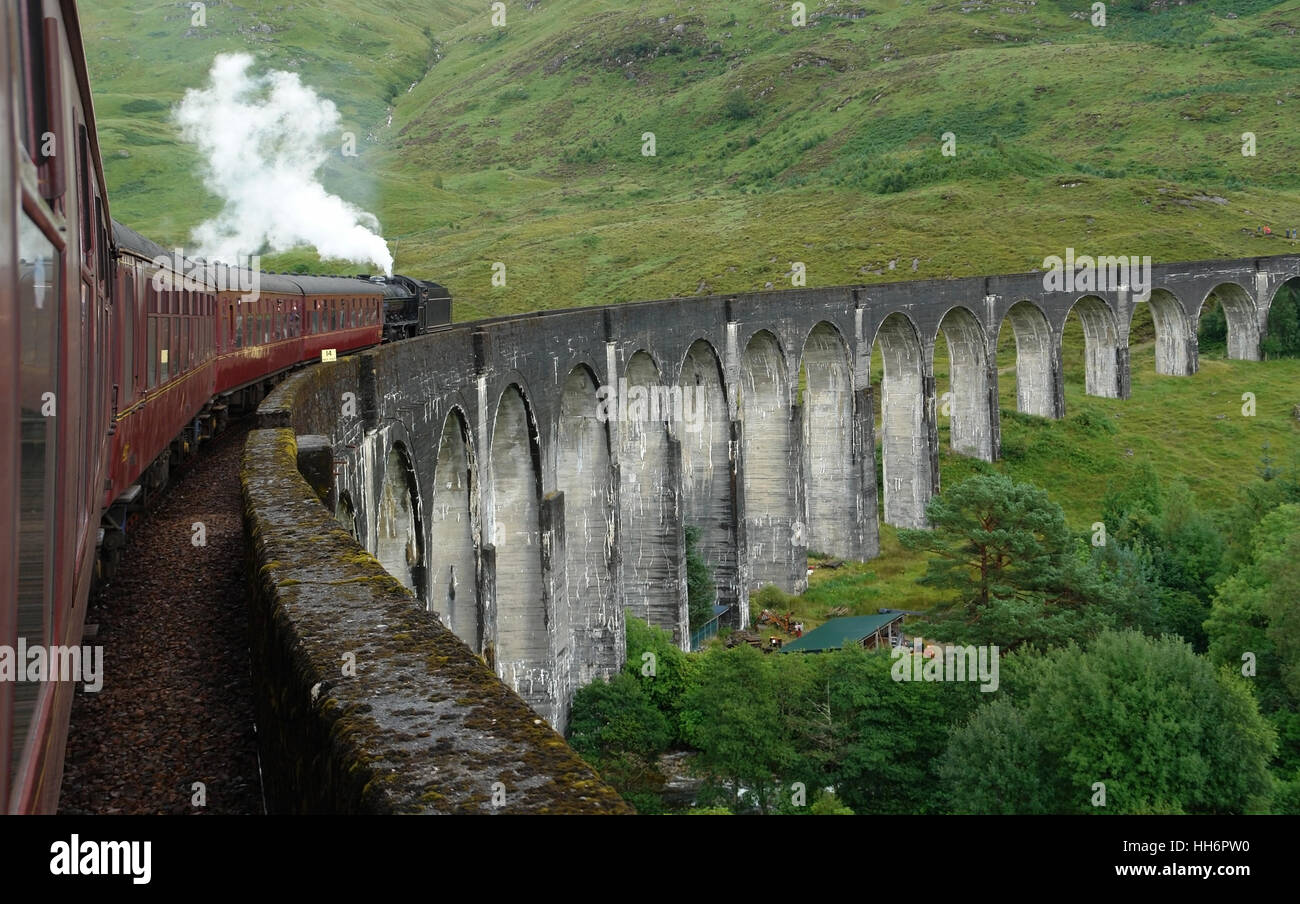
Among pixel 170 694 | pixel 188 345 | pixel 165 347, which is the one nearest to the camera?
pixel 170 694

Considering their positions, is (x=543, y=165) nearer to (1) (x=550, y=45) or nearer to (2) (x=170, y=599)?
(1) (x=550, y=45)

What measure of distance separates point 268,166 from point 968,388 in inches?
4210

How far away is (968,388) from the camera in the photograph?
49969 mm

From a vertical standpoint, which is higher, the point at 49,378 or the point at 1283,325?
the point at 1283,325

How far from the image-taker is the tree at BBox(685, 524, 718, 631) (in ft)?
112

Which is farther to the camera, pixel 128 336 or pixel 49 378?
pixel 128 336

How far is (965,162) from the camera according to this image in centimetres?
8838

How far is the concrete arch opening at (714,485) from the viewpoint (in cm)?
3462

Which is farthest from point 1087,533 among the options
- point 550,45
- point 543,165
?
point 550,45

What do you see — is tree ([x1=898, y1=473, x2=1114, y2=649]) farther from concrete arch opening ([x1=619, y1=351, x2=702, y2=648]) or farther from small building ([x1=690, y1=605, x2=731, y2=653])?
concrete arch opening ([x1=619, y1=351, x2=702, y2=648])

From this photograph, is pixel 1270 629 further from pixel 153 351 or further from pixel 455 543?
pixel 153 351

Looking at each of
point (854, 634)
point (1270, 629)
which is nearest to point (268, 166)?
point (854, 634)

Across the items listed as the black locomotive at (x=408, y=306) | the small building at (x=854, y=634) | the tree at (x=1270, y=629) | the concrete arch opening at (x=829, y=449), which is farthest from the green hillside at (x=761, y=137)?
the tree at (x=1270, y=629)

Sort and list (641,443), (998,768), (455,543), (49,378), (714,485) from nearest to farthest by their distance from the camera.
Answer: (49,378) < (455,543) < (998,768) < (641,443) < (714,485)
